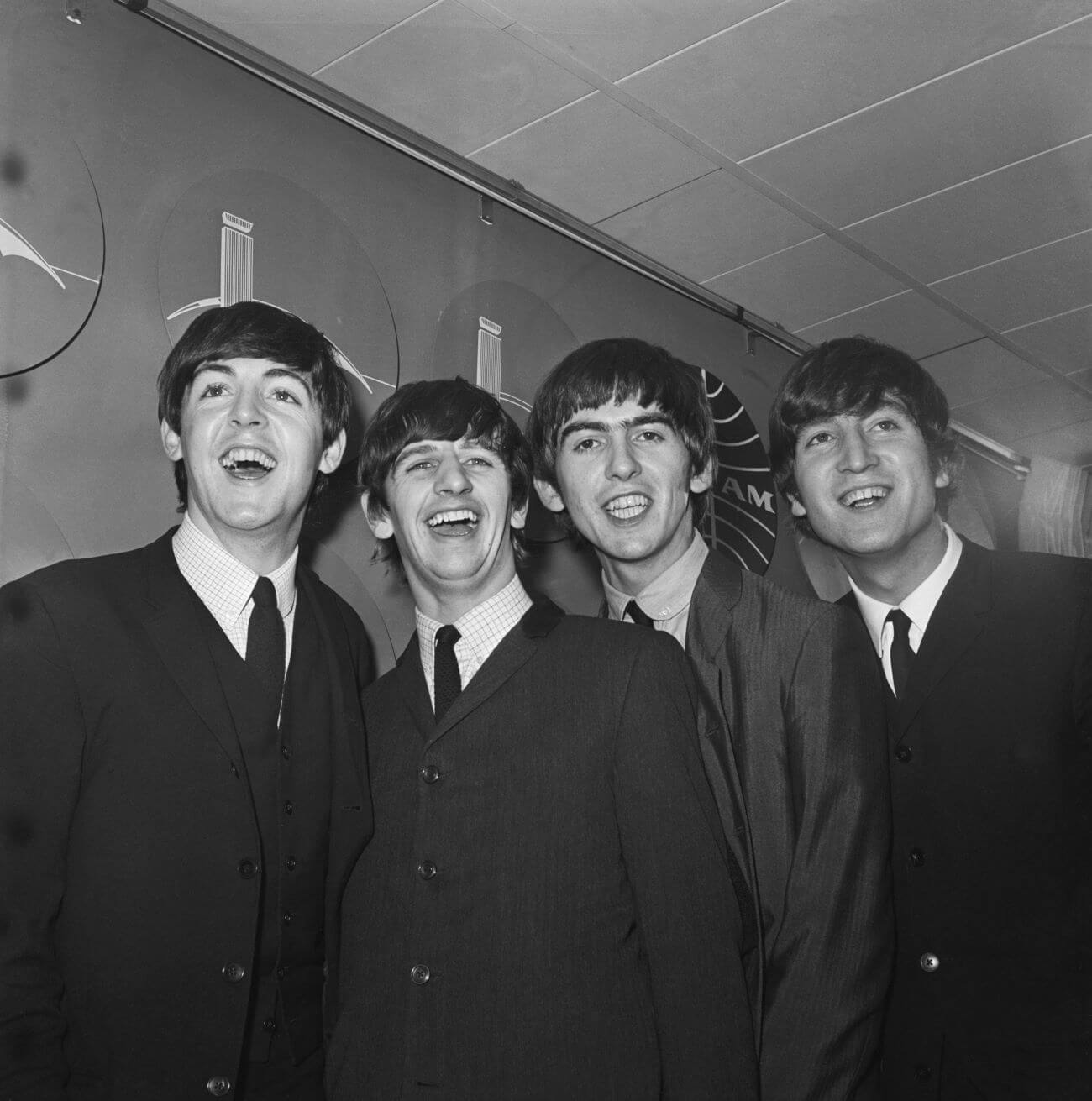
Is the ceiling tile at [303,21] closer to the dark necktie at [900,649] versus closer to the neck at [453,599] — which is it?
the neck at [453,599]

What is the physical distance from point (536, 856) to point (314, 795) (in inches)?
13.9

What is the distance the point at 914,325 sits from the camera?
3740mm

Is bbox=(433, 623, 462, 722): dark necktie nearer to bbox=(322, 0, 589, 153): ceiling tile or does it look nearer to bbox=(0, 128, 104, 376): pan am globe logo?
bbox=(0, 128, 104, 376): pan am globe logo

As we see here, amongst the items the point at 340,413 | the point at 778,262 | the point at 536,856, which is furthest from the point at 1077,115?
the point at 536,856

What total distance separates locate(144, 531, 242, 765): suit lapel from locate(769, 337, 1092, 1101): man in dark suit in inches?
45.1

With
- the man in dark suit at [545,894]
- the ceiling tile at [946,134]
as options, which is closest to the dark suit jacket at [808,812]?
the man in dark suit at [545,894]

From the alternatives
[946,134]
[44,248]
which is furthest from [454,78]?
[946,134]

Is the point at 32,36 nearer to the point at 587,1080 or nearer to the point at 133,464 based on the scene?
the point at 133,464

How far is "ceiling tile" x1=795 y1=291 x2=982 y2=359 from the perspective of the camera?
3678 millimetres

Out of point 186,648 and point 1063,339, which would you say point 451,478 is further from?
point 1063,339

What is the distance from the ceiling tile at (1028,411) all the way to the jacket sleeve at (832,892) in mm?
1143

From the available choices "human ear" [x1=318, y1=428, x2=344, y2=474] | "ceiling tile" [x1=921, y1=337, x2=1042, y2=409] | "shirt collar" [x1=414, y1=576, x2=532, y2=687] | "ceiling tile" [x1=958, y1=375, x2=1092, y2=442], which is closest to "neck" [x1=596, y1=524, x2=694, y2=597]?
"shirt collar" [x1=414, y1=576, x2=532, y2=687]

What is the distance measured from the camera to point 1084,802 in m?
1.97

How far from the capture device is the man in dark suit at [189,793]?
4.95ft
